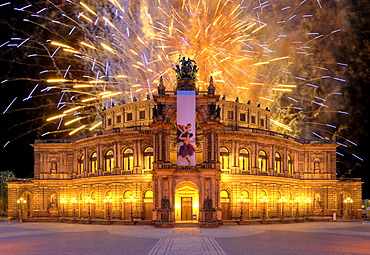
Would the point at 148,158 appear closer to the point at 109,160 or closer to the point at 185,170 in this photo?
the point at 109,160

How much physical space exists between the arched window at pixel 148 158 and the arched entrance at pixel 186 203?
7.98 metres

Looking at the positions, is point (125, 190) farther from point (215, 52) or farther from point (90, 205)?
point (215, 52)

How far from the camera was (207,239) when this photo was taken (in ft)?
144

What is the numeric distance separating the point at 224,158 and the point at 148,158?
1313 centimetres

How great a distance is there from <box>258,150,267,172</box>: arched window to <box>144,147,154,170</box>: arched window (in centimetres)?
1919

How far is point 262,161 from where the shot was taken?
253ft

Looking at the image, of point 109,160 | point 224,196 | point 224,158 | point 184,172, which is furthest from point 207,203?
point 109,160

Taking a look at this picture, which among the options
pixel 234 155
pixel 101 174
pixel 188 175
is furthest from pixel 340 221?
pixel 101 174

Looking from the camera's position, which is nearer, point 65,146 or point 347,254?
point 347,254

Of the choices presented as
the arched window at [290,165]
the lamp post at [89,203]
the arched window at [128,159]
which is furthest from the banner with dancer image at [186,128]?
the arched window at [290,165]

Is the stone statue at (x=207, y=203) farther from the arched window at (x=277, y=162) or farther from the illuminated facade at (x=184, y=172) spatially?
the arched window at (x=277, y=162)

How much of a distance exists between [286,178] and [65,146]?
4323 cm

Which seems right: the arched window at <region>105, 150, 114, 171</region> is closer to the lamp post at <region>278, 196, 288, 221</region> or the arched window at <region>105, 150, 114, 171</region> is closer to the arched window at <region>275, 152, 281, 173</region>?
the arched window at <region>275, 152, 281, 173</region>

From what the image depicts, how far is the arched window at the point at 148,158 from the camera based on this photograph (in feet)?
242
